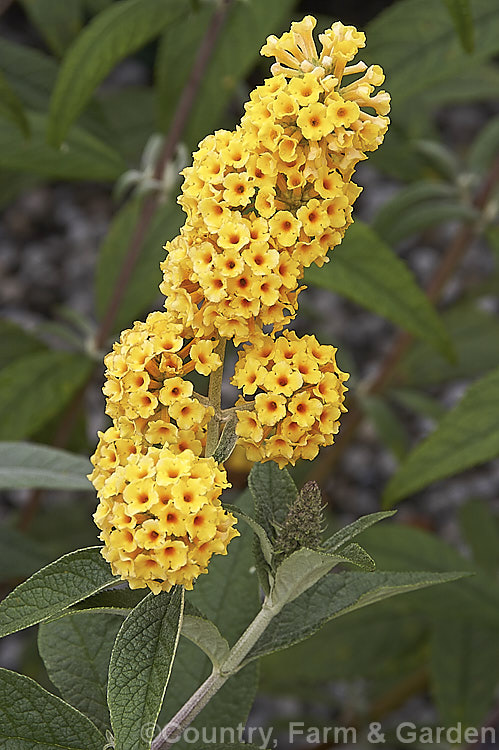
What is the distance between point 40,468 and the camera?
1079mm

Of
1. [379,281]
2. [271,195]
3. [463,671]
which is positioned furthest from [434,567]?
[271,195]

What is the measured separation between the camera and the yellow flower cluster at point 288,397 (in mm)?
638

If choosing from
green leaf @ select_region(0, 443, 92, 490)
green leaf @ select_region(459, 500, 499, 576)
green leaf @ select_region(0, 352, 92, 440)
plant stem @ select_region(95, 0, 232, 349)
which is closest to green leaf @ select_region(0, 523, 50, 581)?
green leaf @ select_region(0, 352, 92, 440)

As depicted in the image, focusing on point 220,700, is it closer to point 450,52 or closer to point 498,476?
point 450,52

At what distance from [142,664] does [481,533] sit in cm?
148

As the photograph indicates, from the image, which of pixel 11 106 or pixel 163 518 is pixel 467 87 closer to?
pixel 11 106

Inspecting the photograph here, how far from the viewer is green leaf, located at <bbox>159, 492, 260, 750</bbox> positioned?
3.02 feet

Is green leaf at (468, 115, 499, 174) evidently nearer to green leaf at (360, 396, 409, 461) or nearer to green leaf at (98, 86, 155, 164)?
green leaf at (360, 396, 409, 461)

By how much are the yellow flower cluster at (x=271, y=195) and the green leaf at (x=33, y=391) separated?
0.85 m

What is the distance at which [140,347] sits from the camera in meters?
0.64

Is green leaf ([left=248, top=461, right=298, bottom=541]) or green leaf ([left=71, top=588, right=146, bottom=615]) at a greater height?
green leaf ([left=248, top=461, right=298, bottom=541])

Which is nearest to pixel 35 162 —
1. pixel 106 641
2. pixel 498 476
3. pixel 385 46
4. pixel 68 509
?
pixel 385 46

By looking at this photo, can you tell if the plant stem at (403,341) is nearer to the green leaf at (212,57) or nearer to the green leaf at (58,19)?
the green leaf at (212,57)

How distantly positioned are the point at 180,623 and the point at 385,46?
1.07 m
